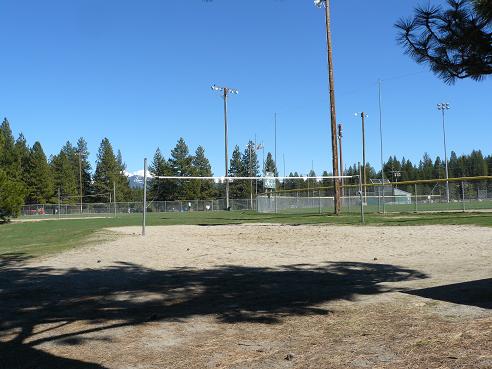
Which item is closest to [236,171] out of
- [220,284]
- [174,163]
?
[174,163]

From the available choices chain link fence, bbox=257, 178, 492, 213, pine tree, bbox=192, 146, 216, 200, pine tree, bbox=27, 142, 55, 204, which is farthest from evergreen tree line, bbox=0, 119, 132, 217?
chain link fence, bbox=257, 178, 492, 213

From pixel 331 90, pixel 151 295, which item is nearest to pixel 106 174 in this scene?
pixel 331 90

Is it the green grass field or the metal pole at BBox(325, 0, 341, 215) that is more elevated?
the metal pole at BBox(325, 0, 341, 215)

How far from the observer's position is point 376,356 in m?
4.10

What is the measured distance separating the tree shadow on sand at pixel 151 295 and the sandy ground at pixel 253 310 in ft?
0.06

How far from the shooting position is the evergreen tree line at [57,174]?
90.0 m

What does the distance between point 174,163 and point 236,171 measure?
17147 millimetres

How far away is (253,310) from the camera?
6.00 metres

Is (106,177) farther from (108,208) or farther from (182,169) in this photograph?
(108,208)

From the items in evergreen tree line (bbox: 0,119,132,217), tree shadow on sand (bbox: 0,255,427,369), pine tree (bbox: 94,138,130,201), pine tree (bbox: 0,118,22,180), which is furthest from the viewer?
pine tree (bbox: 94,138,130,201)

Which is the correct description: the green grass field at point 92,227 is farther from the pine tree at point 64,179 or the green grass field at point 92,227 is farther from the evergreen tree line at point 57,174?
the pine tree at point 64,179

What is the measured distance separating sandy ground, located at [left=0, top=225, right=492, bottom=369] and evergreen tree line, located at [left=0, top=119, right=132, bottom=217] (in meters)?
71.9

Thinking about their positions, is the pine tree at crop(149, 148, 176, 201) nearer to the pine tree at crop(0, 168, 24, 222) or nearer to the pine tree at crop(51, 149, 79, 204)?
the pine tree at crop(51, 149, 79, 204)

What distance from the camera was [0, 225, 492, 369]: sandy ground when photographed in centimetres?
432
